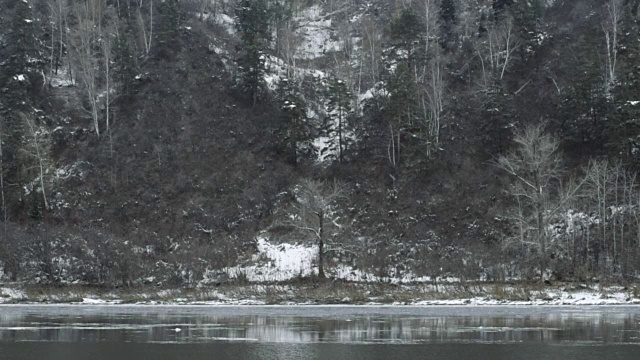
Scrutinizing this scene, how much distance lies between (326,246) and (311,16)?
58.2 metres

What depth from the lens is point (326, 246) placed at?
5525 cm

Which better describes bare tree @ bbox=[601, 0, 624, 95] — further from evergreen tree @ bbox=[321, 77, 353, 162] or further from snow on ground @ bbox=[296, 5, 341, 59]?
snow on ground @ bbox=[296, 5, 341, 59]

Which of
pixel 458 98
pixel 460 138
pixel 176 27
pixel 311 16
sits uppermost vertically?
pixel 311 16

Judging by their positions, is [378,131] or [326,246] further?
[378,131]

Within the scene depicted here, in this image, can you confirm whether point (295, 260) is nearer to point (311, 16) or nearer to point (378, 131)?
point (378, 131)

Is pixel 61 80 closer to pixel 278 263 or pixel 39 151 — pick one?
pixel 39 151

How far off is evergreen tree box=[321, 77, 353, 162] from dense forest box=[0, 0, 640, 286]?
0.86 feet

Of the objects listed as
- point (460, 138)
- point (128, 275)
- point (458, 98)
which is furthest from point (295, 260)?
point (458, 98)

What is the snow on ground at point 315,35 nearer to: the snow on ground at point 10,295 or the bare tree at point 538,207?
the bare tree at point 538,207

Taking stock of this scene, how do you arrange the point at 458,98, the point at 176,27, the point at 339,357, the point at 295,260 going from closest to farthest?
1. the point at 339,357
2. the point at 295,260
3. the point at 458,98
4. the point at 176,27

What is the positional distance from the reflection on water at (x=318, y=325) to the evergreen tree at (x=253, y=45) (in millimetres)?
41344

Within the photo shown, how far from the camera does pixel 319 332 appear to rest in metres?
28.1

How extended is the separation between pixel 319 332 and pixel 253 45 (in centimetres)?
5180

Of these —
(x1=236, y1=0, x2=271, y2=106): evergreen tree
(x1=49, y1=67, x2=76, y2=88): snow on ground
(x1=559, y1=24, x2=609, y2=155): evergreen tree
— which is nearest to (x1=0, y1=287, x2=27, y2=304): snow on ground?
(x1=236, y1=0, x2=271, y2=106): evergreen tree
